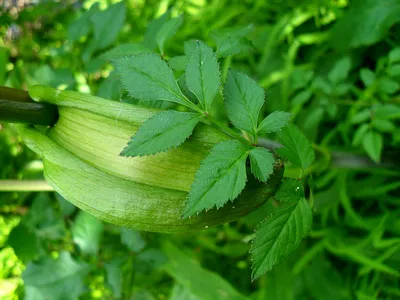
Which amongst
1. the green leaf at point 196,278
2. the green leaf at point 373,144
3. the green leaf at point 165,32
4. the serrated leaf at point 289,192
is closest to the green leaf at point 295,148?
the serrated leaf at point 289,192

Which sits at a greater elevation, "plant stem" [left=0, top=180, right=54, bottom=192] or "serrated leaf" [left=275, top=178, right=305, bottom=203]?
"serrated leaf" [left=275, top=178, right=305, bottom=203]

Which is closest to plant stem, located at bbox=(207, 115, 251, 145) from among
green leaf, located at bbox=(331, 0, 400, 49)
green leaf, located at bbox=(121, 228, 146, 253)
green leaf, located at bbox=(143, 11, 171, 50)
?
green leaf, located at bbox=(143, 11, 171, 50)

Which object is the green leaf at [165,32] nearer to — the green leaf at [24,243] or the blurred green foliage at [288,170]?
the blurred green foliage at [288,170]

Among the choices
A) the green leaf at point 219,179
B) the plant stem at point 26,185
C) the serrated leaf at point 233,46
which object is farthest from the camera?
the plant stem at point 26,185

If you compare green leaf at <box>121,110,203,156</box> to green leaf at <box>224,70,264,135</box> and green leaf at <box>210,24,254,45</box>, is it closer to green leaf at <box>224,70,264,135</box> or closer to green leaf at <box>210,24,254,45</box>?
green leaf at <box>224,70,264,135</box>

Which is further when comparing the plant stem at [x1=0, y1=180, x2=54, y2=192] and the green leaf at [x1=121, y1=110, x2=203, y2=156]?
the plant stem at [x1=0, y1=180, x2=54, y2=192]

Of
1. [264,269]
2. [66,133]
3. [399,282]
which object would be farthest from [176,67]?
[399,282]

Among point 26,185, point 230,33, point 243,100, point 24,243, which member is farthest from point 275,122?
point 24,243
